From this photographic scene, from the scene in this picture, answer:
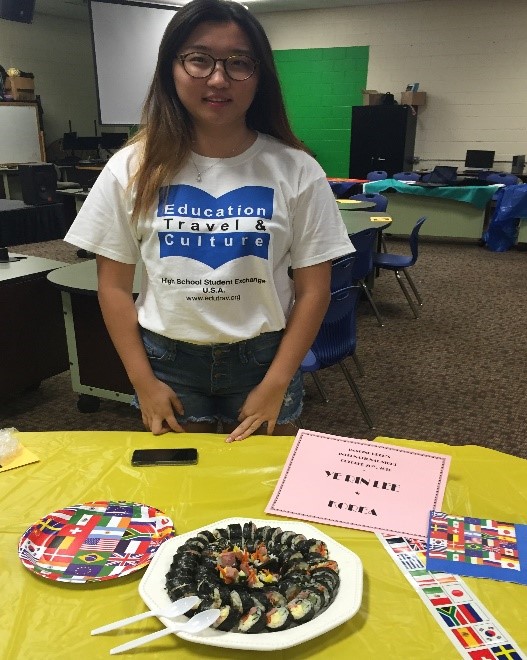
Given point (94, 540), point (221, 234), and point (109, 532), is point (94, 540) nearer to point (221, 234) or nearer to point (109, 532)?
point (109, 532)

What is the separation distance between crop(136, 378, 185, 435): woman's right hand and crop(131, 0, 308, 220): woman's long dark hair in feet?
1.11

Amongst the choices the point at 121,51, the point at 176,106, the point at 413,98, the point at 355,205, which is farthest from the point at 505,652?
the point at 413,98

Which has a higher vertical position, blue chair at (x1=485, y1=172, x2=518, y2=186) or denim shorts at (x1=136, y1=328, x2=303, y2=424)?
denim shorts at (x1=136, y1=328, x2=303, y2=424)

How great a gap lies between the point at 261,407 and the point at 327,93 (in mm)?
8196

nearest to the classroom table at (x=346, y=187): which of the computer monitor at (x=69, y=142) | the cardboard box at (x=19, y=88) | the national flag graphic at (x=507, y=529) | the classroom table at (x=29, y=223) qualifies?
the classroom table at (x=29, y=223)

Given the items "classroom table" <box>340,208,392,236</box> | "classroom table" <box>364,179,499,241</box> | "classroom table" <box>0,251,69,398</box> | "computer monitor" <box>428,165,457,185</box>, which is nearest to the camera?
"classroom table" <box>0,251,69,398</box>

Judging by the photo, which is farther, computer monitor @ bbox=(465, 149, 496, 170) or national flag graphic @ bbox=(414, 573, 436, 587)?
computer monitor @ bbox=(465, 149, 496, 170)

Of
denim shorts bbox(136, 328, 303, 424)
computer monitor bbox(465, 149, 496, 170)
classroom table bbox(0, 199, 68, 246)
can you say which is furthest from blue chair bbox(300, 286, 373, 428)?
computer monitor bbox(465, 149, 496, 170)

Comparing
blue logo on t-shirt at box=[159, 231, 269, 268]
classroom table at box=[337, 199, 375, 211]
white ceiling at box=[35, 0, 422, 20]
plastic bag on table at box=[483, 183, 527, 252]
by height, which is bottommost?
plastic bag on table at box=[483, 183, 527, 252]

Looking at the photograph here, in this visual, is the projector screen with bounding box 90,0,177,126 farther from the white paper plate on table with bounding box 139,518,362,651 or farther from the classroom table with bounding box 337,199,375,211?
the white paper plate on table with bounding box 139,518,362,651

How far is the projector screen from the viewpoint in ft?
16.8

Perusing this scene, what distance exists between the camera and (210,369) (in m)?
1.17

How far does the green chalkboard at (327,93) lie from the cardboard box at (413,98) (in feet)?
2.51

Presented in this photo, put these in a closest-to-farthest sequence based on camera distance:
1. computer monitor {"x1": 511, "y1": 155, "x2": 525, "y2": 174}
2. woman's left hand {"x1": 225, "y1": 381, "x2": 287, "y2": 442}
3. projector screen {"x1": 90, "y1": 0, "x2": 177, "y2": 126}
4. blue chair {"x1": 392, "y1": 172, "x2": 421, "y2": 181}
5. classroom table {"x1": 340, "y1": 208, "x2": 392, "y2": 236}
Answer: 1. woman's left hand {"x1": 225, "y1": 381, "x2": 287, "y2": 442}
2. classroom table {"x1": 340, "y1": 208, "x2": 392, "y2": 236}
3. projector screen {"x1": 90, "y1": 0, "x2": 177, "y2": 126}
4. blue chair {"x1": 392, "y1": 172, "x2": 421, "y2": 181}
5. computer monitor {"x1": 511, "y1": 155, "x2": 525, "y2": 174}
